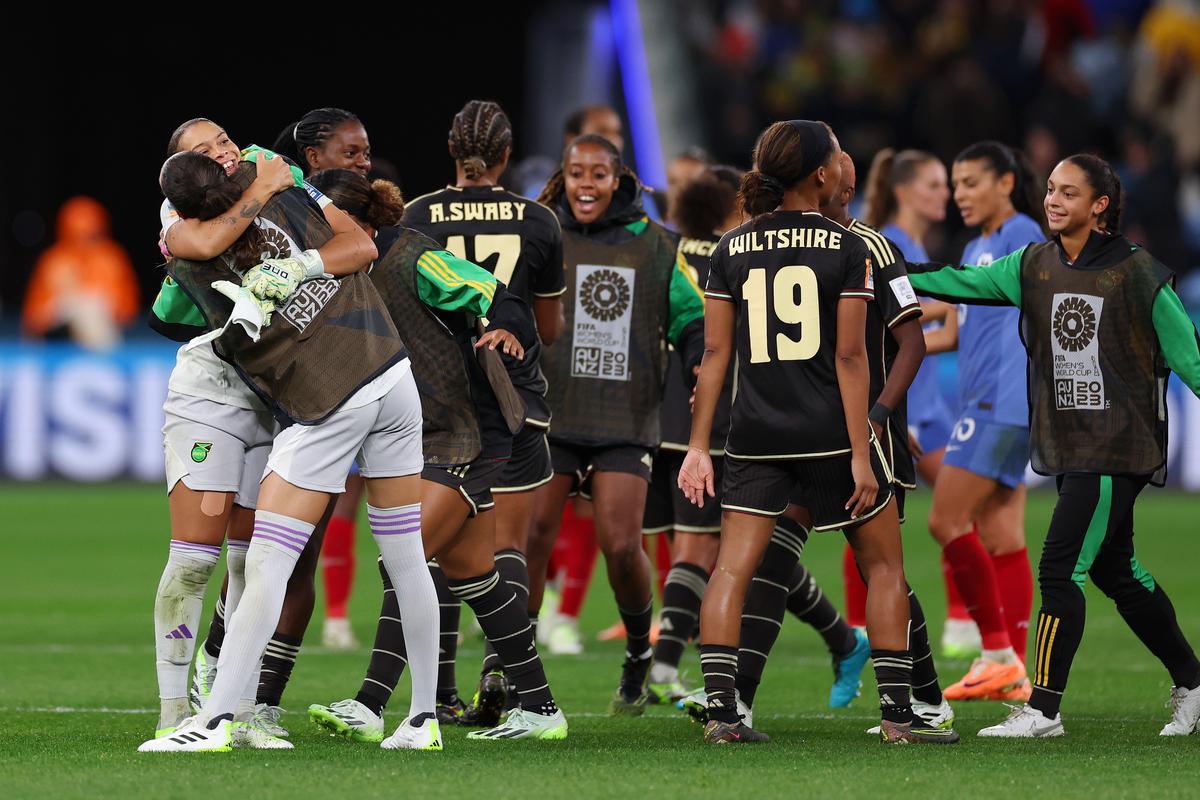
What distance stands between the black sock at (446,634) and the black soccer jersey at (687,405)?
1.50 metres

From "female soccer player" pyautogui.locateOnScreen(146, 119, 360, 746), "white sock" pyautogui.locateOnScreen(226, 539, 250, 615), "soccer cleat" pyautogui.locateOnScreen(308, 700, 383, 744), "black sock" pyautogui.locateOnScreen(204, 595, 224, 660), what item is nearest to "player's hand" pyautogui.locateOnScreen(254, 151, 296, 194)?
"female soccer player" pyautogui.locateOnScreen(146, 119, 360, 746)

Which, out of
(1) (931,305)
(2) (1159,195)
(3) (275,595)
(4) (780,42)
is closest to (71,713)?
(3) (275,595)

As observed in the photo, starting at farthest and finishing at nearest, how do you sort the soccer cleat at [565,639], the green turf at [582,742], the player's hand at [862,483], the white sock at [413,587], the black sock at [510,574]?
the soccer cleat at [565,639]
the black sock at [510,574]
the player's hand at [862,483]
the white sock at [413,587]
the green turf at [582,742]

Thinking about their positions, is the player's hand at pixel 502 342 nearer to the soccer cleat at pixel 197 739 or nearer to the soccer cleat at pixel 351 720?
the soccer cleat at pixel 351 720

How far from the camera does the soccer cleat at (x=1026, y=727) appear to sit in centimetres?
632

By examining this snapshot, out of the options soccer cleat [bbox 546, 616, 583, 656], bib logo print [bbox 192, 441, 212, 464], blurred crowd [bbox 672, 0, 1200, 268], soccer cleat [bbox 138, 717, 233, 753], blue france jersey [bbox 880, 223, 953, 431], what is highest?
blurred crowd [bbox 672, 0, 1200, 268]

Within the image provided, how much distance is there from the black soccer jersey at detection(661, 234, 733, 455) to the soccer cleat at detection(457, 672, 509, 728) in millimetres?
1566

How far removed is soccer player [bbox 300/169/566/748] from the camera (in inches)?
238

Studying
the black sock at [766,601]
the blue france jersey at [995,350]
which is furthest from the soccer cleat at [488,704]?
the blue france jersey at [995,350]

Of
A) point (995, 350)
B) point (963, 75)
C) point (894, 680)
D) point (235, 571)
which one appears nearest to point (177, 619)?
point (235, 571)

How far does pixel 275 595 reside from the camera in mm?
5496

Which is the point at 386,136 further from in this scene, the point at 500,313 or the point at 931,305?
the point at 500,313

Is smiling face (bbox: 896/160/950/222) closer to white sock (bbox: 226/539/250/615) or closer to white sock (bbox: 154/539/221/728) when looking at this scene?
white sock (bbox: 226/539/250/615)

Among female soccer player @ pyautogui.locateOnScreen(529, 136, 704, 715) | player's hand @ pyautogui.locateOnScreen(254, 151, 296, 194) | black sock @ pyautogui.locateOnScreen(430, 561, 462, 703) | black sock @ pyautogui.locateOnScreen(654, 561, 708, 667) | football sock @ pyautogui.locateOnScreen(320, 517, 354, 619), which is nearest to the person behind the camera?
player's hand @ pyautogui.locateOnScreen(254, 151, 296, 194)
